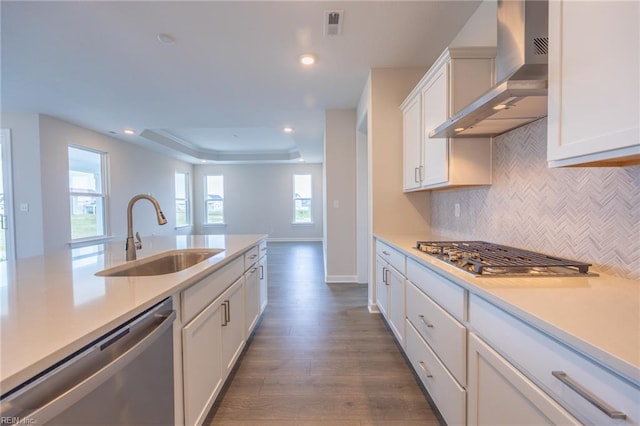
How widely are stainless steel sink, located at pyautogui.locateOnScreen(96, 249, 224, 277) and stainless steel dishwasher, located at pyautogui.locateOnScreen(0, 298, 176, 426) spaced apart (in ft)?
2.10

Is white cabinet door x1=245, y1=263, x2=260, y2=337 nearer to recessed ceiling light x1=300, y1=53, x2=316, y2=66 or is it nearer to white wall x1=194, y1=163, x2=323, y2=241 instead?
recessed ceiling light x1=300, y1=53, x2=316, y2=66

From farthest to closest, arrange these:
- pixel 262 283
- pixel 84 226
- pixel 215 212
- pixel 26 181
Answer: pixel 215 212
pixel 84 226
pixel 26 181
pixel 262 283

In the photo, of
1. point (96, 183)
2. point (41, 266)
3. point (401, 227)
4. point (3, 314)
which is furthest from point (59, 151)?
point (401, 227)

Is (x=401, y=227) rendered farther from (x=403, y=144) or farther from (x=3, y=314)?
(x=3, y=314)

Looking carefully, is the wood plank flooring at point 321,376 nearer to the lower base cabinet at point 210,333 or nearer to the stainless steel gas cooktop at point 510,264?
the lower base cabinet at point 210,333

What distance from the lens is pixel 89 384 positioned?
0.69m

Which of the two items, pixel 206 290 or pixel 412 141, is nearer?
pixel 206 290

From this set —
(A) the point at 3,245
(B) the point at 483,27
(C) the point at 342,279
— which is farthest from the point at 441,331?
(A) the point at 3,245

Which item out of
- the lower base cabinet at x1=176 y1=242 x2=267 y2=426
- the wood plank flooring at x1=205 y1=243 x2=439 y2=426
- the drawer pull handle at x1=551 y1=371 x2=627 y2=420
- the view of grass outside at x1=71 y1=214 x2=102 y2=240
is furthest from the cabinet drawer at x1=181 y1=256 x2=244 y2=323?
the view of grass outside at x1=71 y1=214 x2=102 y2=240

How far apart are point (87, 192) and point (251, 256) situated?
14.9ft

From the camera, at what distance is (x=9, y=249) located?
411 cm

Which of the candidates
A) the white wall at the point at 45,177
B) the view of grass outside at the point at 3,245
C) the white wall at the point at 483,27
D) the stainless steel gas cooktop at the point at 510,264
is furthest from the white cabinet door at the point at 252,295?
the view of grass outside at the point at 3,245

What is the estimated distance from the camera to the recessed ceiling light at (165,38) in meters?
2.23

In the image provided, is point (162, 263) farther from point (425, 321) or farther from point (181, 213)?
point (181, 213)
